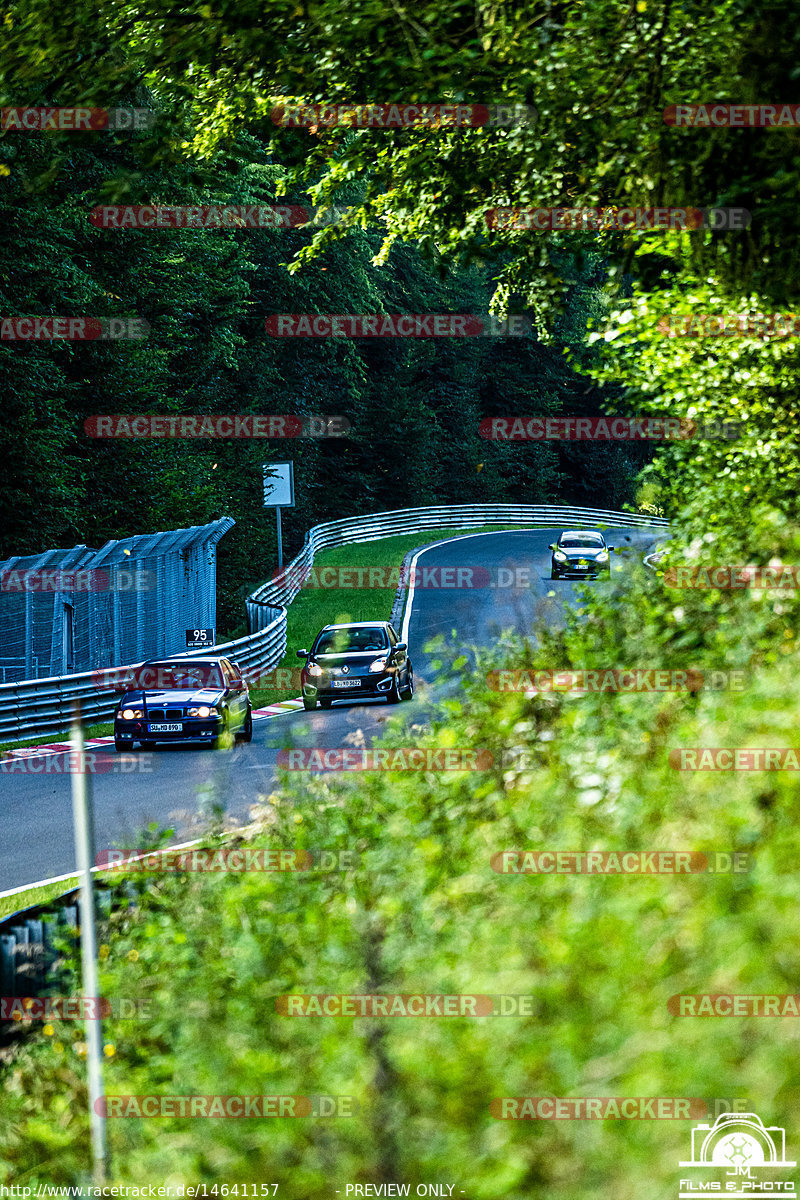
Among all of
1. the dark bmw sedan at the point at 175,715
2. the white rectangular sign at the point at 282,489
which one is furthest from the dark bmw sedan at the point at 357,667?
the white rectangular sign at the point at 282,489

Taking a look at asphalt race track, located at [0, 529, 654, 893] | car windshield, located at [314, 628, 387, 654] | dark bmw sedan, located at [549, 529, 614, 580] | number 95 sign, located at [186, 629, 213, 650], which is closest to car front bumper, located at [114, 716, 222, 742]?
asphalt race track, located at [0, 529, 654, 893]

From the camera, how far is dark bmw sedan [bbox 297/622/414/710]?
2272 centimetres

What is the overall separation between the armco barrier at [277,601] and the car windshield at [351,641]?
256 cm

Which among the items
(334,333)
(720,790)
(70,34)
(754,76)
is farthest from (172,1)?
(334,333)

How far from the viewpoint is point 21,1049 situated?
22.4 feet

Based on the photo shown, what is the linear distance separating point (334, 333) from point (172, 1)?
142ft

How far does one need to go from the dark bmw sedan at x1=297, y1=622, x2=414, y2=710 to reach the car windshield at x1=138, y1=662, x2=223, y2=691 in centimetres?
256

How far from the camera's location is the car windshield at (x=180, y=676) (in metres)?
20.1

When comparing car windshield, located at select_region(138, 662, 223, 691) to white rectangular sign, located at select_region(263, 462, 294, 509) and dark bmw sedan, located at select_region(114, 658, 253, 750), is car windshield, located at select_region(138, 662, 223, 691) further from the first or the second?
white rectangular sign, located at select_region(263, 462, 294, 509)

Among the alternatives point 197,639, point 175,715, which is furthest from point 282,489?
point 175,715

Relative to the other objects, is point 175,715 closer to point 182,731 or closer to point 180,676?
point 182,731

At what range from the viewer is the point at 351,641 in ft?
76.3

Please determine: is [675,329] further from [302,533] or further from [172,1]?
[302,533]

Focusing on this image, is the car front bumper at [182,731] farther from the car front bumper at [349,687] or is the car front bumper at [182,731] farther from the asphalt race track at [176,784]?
the car front bumper at [349,687]
